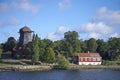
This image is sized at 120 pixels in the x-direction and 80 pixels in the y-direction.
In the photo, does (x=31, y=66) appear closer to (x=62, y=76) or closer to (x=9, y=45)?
(x=62, y=76)

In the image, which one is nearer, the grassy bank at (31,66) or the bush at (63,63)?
the grassy bank at (31,66)

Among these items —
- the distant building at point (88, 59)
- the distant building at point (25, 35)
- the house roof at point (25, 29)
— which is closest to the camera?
the distant building at point (88, 59)

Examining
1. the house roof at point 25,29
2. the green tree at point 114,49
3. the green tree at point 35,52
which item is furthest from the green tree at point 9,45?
the green tree at point 114,49

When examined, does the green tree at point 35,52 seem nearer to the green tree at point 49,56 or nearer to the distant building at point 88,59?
the green tree at point 49,56

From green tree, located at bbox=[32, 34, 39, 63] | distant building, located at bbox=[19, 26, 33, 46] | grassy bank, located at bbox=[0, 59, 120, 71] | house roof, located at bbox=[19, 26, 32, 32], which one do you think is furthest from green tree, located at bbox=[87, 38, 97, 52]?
green tree, located at bbox=[32, 34, 39, 63]

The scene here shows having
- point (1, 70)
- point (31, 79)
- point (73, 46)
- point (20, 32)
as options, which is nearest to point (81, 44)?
point (73, 46)

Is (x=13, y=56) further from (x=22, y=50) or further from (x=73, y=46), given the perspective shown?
(x=73, y=46)

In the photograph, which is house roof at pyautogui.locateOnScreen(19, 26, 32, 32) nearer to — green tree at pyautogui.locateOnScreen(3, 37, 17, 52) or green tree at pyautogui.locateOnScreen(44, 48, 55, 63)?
green tree at pyautogui.locateOnScreen(3, 37, 17, 52)

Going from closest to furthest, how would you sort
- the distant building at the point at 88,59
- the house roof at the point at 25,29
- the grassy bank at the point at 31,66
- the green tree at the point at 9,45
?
the grassy bank at the point at 31,66
the distant building at the point at 88,59
the house roof at the point at 25,29
the green tree at the point at 9,45

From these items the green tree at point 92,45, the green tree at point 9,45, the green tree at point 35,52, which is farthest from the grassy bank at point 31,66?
the green tree at point 9,45

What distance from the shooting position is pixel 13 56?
342ft

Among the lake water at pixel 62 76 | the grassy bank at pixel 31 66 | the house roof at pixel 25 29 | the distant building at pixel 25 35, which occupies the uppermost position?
the house roof at pixel 25 29

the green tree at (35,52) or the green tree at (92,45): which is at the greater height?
the green tree at (92,45)

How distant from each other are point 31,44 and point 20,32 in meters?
14.5
